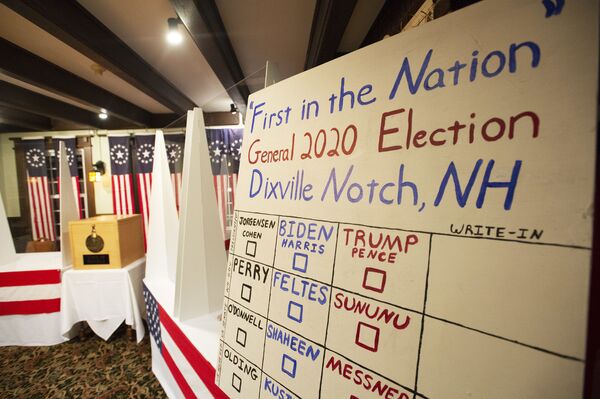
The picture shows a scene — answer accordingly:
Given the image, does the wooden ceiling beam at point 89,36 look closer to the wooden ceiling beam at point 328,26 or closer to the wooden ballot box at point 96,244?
the wooden ballot box at point 96,244

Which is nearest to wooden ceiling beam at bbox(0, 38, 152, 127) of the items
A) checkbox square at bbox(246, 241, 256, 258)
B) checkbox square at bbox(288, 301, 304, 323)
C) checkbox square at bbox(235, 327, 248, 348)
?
checkbox square at bbox(246, 241, 256, 258)

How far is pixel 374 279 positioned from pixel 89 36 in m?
2.71

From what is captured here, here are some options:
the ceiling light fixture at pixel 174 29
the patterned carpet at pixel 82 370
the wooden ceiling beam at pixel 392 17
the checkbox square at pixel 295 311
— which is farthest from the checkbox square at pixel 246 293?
the ceiling light fixture at pixel 174 29

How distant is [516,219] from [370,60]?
0.47 metres

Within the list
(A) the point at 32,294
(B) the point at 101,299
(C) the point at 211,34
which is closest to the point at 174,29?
(C) the point at 211,34

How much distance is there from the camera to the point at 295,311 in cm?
68

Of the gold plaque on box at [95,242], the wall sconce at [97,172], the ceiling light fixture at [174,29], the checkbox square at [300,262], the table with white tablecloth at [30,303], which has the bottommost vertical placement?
the table with white tablecloth at [30,303]

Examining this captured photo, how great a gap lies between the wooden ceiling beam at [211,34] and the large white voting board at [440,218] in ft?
2.83

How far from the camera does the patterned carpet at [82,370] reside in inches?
79.0

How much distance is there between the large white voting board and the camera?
0.37 metres

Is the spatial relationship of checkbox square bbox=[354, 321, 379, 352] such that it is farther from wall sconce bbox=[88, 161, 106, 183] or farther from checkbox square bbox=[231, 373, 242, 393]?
wall sconce bbox=[88, 161, 106, 183]

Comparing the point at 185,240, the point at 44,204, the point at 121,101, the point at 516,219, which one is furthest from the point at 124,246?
the point at 44,204

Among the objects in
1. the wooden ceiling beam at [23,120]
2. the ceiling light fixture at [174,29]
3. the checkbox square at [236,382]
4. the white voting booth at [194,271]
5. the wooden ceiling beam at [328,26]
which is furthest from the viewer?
the wooden ceiling beam at [23,120]

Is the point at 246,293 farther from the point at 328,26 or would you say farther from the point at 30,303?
the point at 30,303
